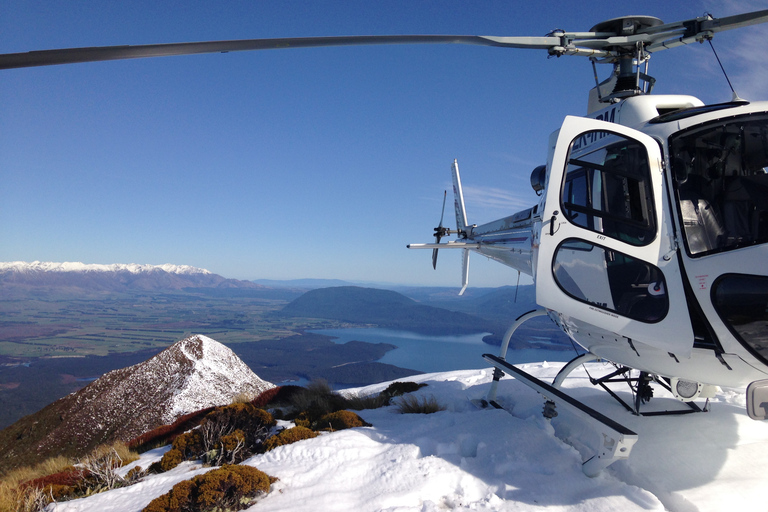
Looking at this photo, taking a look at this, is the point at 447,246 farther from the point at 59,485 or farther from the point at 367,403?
the point at 59,485

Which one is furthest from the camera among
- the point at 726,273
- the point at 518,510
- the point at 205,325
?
the point at 205,325

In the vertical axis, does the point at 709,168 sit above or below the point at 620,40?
below

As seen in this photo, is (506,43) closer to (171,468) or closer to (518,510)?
(518,510)

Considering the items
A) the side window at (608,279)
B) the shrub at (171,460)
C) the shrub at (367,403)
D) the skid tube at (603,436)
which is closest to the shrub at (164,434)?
the shrub at (171,460)

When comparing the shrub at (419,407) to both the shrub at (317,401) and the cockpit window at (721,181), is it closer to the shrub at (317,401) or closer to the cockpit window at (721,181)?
the shrub at (317,401)

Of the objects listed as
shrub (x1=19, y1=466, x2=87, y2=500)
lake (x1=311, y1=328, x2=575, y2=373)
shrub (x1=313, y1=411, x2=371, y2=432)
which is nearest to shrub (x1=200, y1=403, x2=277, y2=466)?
shrub (x1=313, y1=411, x2=371, y2=432)

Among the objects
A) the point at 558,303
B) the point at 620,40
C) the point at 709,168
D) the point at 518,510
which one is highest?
the point at 620,40

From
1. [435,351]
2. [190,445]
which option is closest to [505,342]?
[190,445]

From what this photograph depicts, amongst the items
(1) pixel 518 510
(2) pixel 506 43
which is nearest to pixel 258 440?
(1) pixel 518 510
